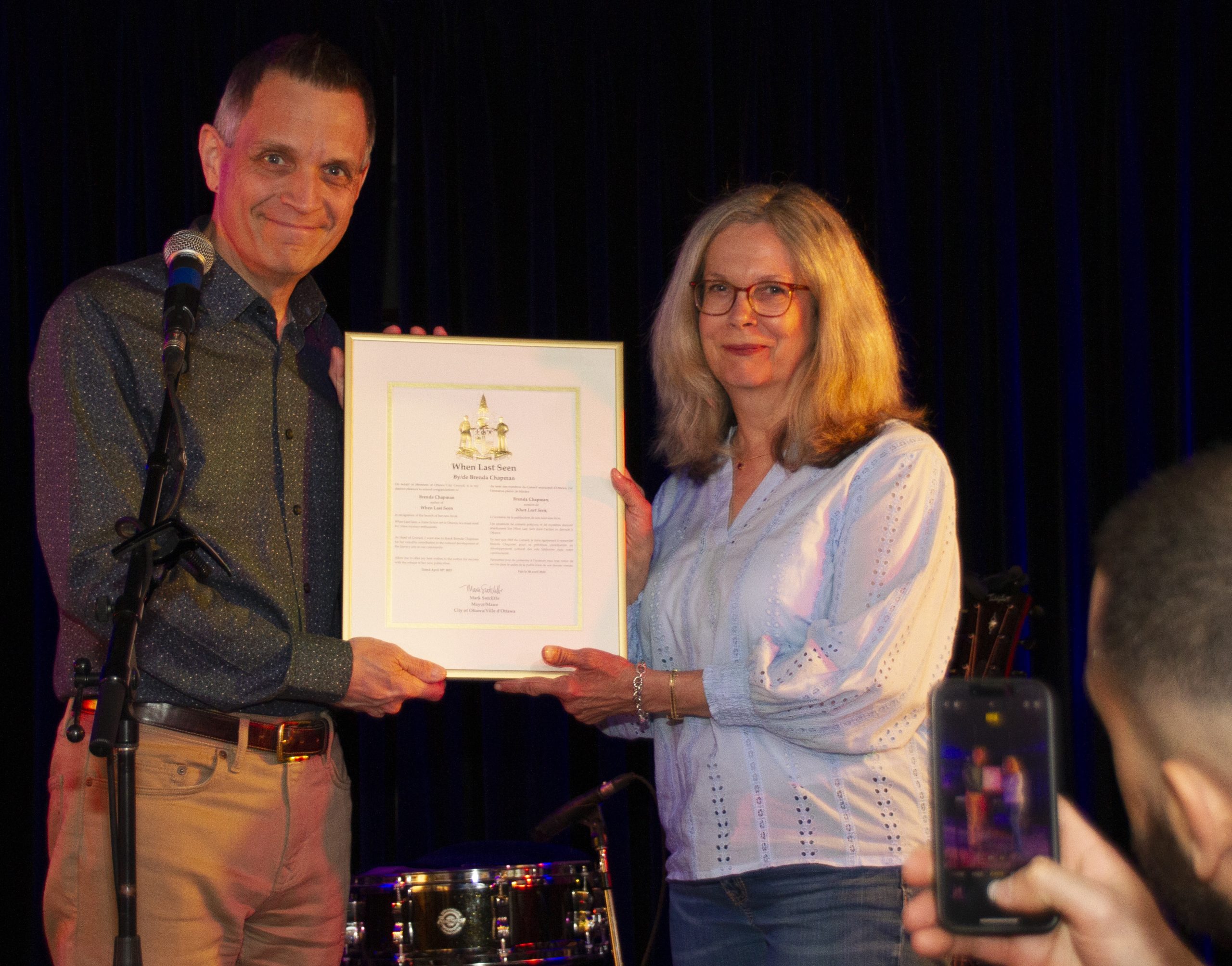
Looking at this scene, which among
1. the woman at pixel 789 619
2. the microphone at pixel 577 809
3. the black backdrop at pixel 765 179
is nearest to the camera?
the woman at pixel 789 619

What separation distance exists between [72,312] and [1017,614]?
258cm

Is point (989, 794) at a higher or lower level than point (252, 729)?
higher

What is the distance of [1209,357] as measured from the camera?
13.9 ft

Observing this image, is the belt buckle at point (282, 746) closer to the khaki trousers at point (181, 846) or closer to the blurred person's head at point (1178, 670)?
the khaki trousers at point (181, 846)

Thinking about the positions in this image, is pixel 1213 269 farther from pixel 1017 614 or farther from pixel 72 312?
pixel 72 312

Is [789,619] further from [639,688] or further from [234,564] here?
[234,564]

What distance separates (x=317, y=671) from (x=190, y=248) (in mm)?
811

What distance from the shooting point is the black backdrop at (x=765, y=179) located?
412 centimetres

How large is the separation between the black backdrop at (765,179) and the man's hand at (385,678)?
180cm

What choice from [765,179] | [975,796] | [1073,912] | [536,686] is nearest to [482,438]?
[536,686]

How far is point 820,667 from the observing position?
2.10 metres

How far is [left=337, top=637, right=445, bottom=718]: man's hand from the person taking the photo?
7.43 ft

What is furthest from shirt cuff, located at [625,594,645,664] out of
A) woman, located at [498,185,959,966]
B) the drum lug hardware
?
the drum lug hardware

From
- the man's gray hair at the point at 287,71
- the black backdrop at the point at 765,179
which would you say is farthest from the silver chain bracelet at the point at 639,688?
the black backdrop at the point at 765,179
